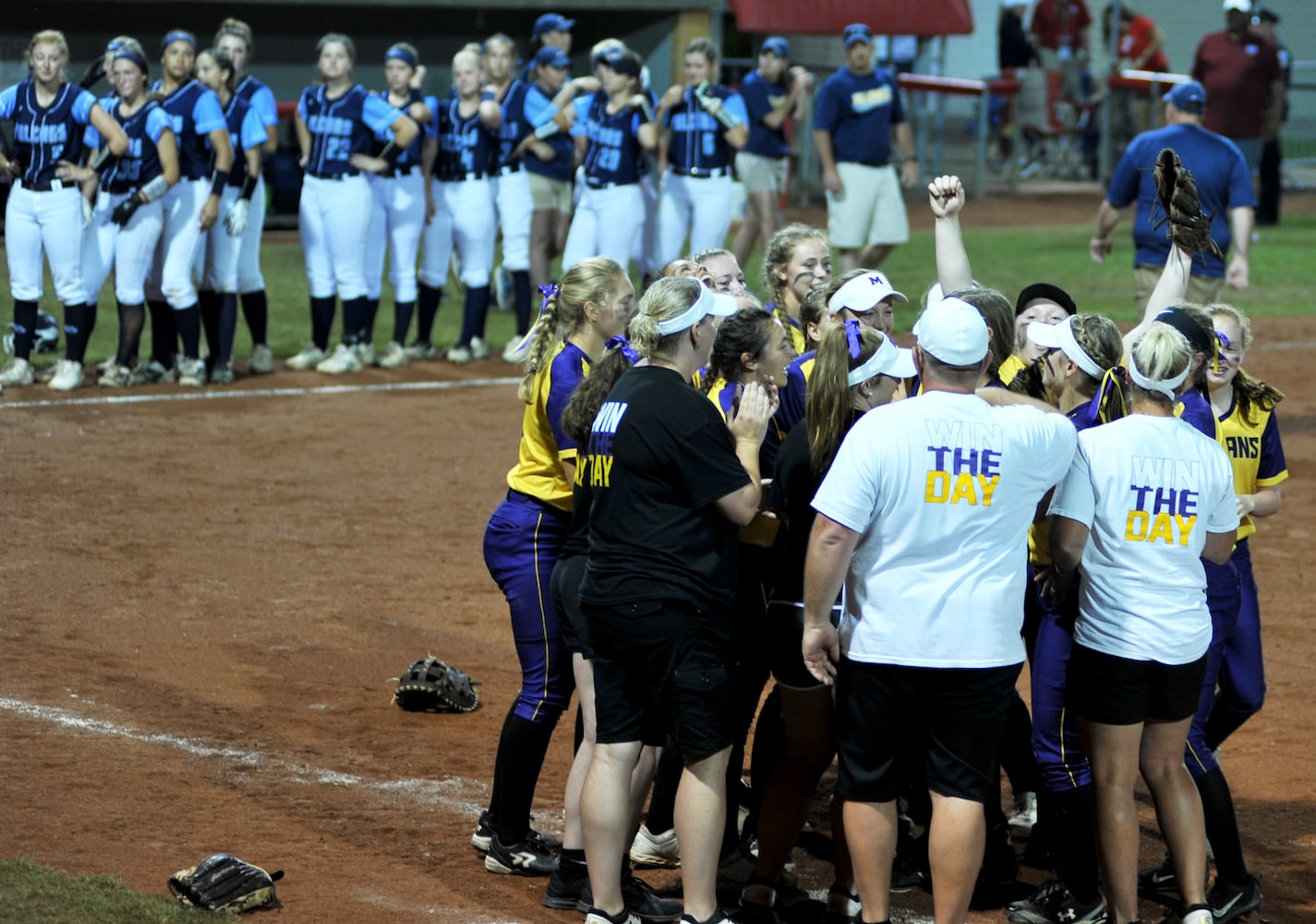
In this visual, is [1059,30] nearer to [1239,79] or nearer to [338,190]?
[1239,79]

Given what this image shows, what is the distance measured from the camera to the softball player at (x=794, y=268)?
6434mm

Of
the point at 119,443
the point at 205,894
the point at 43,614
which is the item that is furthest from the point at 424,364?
the point at 205,894

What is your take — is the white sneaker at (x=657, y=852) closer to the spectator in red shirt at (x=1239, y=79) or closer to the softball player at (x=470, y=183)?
the softball player at (x=470, y=183)

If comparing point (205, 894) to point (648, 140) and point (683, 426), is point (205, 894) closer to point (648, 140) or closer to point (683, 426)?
point (683, 426)

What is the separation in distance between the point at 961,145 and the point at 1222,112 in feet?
24.1

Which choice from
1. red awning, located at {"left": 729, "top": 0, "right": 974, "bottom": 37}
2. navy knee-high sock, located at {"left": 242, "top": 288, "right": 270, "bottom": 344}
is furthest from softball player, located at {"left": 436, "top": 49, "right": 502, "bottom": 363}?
red awning, located at {"left": 729, "top": 0, "right": 974, "bottom": 37}

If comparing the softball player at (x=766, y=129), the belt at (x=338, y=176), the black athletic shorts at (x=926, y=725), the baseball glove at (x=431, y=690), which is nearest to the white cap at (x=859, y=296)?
the black athletic shorts at (x=926, y=725)

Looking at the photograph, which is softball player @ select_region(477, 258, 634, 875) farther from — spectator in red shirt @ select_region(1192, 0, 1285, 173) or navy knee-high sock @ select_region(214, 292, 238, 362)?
spectator in red shirt @ select_region(1192, 0, 1285, 173)

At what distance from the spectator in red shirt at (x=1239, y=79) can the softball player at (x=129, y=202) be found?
43.3ft

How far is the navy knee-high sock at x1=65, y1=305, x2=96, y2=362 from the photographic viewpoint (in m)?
12.1

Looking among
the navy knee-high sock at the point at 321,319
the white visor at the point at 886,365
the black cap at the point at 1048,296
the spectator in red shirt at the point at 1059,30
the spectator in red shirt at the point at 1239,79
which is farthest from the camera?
the spectator in red shirt at the point at 1059,30

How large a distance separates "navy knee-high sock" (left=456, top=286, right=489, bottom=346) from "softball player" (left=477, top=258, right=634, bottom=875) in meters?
8.64

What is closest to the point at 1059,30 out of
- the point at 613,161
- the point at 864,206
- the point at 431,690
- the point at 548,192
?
the point at 864,206

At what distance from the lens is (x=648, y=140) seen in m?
13.5
